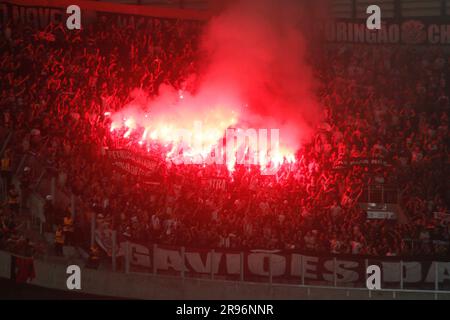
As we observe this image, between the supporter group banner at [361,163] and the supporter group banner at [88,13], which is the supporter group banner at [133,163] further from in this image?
Result: the supporter group banner at [88,13]

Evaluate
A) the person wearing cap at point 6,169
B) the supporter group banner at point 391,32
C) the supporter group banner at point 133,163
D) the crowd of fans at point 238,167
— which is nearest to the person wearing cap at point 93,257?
the crowd of fans at point 238,167

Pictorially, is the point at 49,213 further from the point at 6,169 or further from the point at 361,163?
the point at 361,163

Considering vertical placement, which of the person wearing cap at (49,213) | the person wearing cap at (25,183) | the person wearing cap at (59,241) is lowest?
the person wearing cap at (59,241)

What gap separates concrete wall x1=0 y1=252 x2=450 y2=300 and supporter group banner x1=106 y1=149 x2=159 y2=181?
2750 mm

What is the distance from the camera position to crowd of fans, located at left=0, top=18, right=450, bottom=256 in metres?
13.7

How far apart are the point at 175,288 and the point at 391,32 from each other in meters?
10.4

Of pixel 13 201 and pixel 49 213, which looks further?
pixel 13 201

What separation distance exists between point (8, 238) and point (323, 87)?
28.3 feet

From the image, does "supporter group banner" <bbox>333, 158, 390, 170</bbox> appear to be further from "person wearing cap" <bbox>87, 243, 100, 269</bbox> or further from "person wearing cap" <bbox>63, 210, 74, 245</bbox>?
"person wearing cap" <bbox>63, 210, 74, 245</bbox>

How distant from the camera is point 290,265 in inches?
502

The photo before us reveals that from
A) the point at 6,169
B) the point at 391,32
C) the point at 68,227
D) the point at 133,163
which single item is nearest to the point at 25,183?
the point at 6,169

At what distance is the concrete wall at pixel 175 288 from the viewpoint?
41.3ft

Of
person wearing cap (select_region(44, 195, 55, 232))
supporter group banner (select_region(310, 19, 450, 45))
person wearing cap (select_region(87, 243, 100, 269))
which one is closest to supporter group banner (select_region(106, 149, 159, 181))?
person wearing cap (select_region(44, 195, 55, 232))

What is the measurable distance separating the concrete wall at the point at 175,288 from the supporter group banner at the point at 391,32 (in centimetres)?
901
